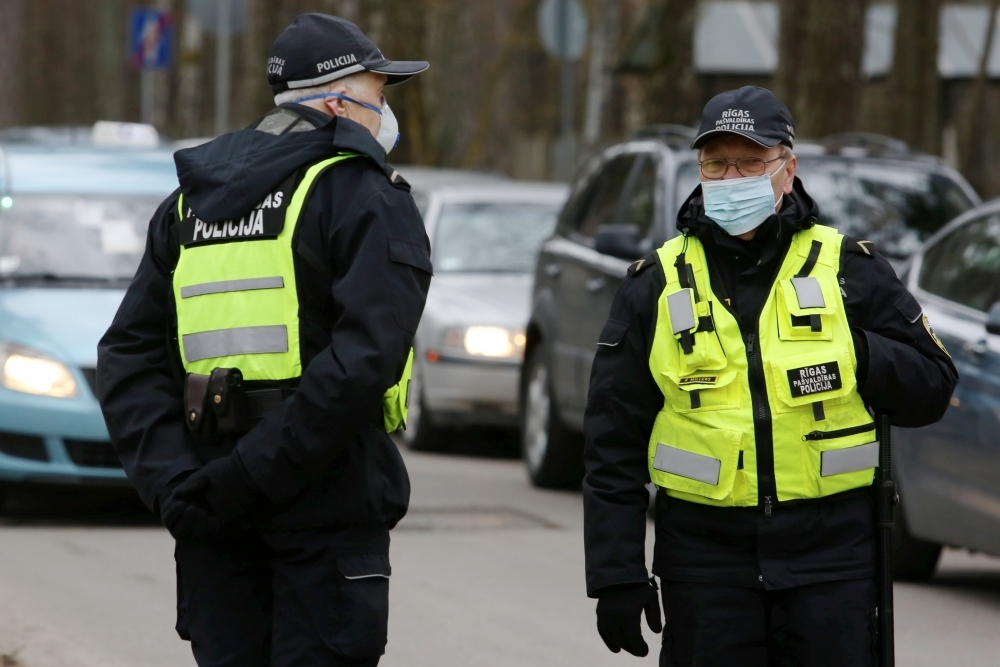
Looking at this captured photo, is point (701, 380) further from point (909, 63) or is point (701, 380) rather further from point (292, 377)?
point (909, 63)

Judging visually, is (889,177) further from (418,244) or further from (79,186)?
(418,244)

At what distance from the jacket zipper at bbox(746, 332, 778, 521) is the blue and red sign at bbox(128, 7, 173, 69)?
21.1 m

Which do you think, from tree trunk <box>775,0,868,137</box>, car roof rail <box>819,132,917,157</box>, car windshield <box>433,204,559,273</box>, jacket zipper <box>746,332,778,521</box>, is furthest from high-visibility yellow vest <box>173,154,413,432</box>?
tree trunk <box>775,0,868,137</box>

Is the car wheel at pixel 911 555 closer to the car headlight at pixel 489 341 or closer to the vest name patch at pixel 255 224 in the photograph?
the car headlight at pixel 489 341

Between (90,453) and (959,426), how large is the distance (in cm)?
387

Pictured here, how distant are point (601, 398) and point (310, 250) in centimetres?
69

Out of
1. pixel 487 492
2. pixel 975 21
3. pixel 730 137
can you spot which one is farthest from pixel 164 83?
pixel 730 137

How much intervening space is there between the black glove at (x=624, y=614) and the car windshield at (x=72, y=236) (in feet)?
19.8

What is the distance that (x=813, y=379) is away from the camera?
3.76m

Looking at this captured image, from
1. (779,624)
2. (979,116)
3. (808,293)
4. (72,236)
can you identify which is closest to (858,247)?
(808,293)

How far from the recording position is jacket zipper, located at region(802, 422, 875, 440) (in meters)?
3.78

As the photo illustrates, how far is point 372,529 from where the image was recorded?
3662 millimetres

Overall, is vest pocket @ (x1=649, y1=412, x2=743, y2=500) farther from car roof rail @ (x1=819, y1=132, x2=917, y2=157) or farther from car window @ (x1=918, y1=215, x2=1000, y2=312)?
car roof rail @ (x1=819, y1=132, x2=917, y2=157)

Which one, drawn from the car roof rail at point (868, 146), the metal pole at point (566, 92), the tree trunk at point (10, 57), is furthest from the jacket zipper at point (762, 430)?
the tree trunk at point (10, 57)
